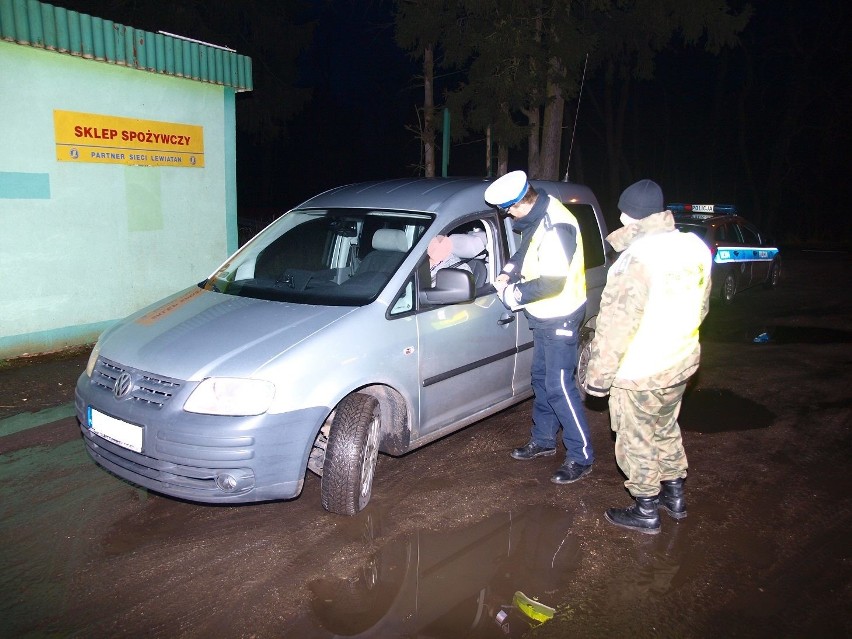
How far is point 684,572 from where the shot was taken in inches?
145

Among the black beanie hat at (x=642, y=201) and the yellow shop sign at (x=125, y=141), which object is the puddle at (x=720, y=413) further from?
the yellow shop sign at (x=125, y=141)

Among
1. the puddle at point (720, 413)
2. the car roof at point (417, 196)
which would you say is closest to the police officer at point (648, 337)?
the car roof at point (417, 196)

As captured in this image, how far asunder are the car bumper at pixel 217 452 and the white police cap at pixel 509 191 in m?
1.73

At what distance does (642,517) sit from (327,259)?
2932 mm

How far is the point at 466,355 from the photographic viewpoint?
4.71 metres

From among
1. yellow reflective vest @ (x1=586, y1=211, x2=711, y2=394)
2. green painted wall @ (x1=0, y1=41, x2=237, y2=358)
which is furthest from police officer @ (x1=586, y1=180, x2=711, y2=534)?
green painted wall @ (x1=0, y1=41, x2=237, y2=358)

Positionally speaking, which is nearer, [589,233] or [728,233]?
[589,233]

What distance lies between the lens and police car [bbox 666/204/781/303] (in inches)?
440

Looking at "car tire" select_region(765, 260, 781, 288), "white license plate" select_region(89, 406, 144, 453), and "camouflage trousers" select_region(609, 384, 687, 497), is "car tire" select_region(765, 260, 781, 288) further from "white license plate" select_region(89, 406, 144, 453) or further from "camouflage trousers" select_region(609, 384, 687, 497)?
"white license plate" select_region(89, 406, 144, 453)

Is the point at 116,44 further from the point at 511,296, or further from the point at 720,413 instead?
the point at 720,413

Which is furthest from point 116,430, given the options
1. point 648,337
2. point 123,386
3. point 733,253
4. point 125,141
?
point 733,253

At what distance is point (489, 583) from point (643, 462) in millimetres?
1141

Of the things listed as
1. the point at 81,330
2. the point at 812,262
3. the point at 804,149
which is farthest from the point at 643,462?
the point at 804,149

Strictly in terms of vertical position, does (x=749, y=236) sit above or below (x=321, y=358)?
above
